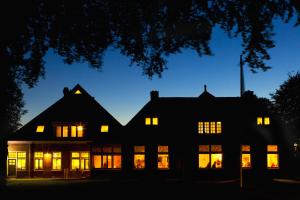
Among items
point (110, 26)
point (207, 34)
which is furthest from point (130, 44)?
point (207, 34)

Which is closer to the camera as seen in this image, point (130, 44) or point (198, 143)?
point (130, 44)

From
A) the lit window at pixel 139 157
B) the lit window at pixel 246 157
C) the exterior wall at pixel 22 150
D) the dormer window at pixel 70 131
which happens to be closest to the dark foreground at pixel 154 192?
the lit window at pixel 139 157

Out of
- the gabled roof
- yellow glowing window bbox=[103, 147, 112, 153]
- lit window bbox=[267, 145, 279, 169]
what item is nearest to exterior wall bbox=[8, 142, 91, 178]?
the gabled roof

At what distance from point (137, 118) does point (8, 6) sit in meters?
31.2

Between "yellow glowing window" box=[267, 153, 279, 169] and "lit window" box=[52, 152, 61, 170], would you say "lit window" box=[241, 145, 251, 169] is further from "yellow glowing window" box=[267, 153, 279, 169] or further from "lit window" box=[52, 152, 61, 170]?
"lit window" box=[52, 152, 61, 170]

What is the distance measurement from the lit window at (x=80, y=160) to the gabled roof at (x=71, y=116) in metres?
2.22

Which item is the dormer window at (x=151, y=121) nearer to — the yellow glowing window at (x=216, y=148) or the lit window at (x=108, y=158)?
the lit window at (x=108, y=158)

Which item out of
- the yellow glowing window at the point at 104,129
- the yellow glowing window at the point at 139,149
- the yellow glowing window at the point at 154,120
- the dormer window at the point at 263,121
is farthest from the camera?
the yellow glowing window at the point at 104,129

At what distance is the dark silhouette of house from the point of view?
4253 centimetres

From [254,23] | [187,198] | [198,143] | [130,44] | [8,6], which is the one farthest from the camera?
[198,143]

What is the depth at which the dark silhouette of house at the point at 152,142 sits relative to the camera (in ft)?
140

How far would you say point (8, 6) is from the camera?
12375 mm

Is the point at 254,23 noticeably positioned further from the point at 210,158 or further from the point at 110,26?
the point at 210,158

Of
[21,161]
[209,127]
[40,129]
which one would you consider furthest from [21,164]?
[209,127]
